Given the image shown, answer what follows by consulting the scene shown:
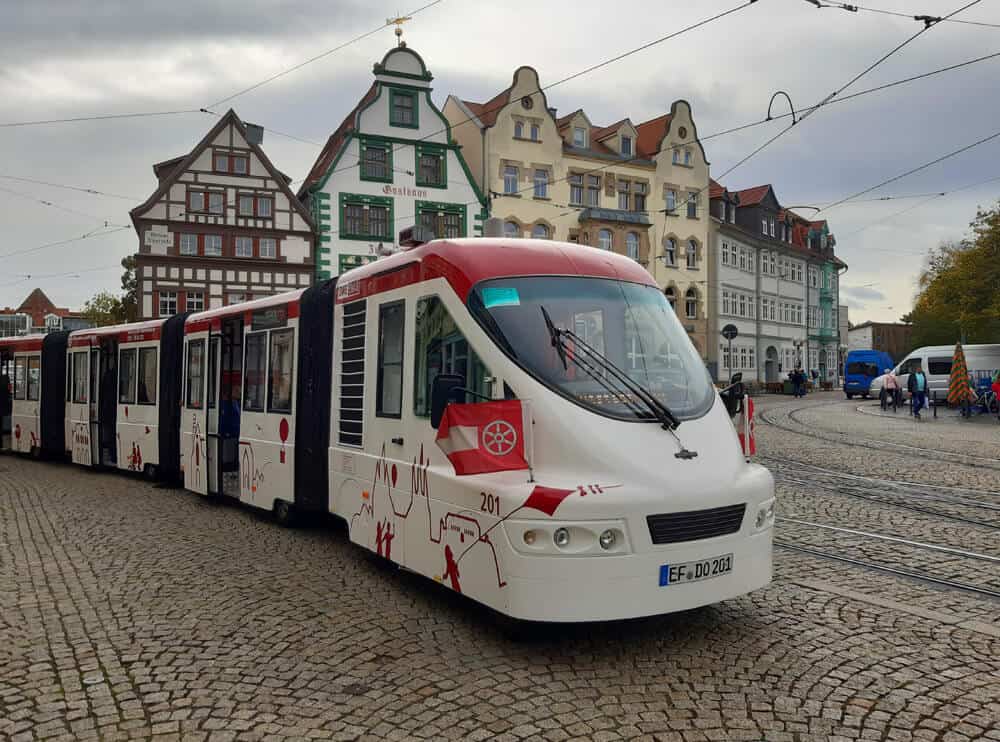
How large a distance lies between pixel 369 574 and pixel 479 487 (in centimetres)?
229

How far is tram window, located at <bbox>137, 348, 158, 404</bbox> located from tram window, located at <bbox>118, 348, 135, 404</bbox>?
370 mm

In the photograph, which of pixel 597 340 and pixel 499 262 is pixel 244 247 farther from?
pixel 597 340

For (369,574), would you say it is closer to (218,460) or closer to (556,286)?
(556,286)

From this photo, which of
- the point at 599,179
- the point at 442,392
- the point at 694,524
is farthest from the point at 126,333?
the point at 599,179

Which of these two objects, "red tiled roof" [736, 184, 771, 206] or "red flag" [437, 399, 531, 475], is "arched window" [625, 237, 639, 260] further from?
"red flag" [437, 399, 531, 475]

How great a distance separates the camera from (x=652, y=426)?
518cm

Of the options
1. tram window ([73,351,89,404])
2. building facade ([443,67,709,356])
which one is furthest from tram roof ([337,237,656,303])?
building facade ([443,67,709,356])

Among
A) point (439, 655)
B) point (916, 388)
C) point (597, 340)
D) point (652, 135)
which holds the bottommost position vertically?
point (439, 655)

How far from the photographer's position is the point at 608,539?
4.74 metres

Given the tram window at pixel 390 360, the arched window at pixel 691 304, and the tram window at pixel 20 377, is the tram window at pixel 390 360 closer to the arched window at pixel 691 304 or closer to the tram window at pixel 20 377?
the tram window at pixel 20 377

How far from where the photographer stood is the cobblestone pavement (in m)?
4.09

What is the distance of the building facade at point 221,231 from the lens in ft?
120

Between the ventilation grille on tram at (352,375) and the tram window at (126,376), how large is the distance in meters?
7.66

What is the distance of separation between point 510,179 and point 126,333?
31.3 metres
